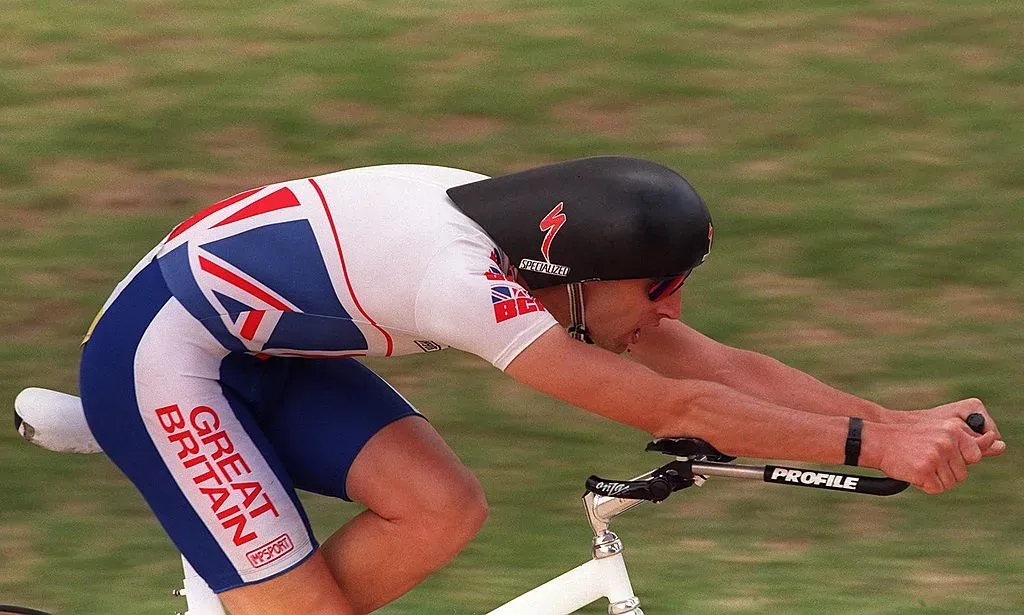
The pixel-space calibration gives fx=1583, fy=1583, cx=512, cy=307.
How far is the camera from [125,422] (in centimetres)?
341

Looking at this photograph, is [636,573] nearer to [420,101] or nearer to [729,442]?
[729,442]

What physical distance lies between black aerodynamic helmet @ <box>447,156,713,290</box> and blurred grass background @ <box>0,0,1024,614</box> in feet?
7.22

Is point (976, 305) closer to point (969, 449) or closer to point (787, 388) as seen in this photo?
point (787, 388)

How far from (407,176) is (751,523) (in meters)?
2.90

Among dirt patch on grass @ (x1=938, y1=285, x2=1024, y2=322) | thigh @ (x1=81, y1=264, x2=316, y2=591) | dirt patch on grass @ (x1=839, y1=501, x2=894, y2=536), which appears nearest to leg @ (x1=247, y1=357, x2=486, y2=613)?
thigh @ (x1=81, y1=264, x2=316, y2=591)

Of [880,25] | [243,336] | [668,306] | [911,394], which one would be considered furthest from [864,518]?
[880,25]

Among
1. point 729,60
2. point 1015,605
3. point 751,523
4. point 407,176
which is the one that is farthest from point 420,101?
point 407,176

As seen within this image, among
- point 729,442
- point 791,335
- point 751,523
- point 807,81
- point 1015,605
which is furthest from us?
point 807,81

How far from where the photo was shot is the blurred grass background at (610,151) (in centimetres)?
572

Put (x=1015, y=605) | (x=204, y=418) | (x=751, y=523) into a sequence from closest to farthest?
(x=204, y=418) < (x=1015, y=605) < (x=751, y=523)

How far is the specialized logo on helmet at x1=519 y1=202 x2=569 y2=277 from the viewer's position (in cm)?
326

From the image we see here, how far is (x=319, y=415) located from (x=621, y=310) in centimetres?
73

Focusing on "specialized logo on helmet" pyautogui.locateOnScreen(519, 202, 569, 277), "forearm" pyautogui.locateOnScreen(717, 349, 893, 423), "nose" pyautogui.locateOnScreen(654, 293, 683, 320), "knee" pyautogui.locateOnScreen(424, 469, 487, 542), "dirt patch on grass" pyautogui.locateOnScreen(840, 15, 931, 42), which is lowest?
"knee" pyautogui.locateOnScreen(424, 469, 487, 542)

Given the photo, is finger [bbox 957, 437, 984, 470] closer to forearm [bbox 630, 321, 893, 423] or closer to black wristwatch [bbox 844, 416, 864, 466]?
black wristwatch [bbox 844, 416, 864, 466]
